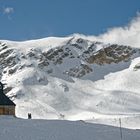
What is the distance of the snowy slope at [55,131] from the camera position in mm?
32969

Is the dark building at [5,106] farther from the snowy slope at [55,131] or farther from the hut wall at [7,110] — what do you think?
the snowy slope at [55,131]

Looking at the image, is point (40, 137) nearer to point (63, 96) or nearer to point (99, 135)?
point (99, 135)

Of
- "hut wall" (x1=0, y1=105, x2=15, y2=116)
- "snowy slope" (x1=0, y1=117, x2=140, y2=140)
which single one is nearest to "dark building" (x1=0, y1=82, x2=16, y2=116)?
"hut wall" (x1=0, y1=105, x2=15, y2=116)

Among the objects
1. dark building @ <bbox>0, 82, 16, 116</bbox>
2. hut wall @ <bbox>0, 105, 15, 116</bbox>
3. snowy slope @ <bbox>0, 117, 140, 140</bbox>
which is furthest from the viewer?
dark building @ <bbox>0, 82, 16, 116</bbox>

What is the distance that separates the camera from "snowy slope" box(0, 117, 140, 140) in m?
33.0

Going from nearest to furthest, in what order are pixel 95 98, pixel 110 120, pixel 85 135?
pixel 85 135
pixel 110 120
pixel 95 98

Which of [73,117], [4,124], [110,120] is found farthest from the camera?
[73,117]

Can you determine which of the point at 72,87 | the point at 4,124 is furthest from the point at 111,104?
the point at 4,124

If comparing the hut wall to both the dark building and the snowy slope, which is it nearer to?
the dark building

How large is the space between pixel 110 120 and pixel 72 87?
250 ft

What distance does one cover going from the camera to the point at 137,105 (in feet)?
545

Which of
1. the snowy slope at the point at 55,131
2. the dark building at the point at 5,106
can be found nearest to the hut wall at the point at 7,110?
the dark building at the point at 5,106

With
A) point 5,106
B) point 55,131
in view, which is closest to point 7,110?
point 5,106

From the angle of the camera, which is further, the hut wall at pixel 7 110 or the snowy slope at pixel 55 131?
→ the hut wall at pixel 7 110
